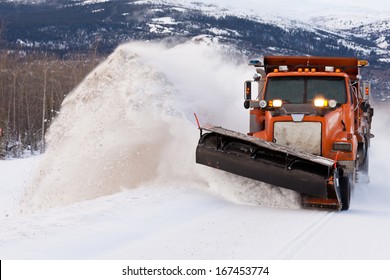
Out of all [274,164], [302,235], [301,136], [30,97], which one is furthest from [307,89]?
[30,97]

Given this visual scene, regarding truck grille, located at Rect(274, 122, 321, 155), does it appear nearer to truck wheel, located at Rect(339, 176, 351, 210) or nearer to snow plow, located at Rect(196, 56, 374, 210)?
snow plow, located at Rect(196, 56, 374, 210)

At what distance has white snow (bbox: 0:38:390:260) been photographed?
20.3ft

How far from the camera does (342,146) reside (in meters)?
9.26

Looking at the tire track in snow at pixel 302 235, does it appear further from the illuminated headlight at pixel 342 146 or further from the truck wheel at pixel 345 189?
the illuminated headlight at pixel 342 146

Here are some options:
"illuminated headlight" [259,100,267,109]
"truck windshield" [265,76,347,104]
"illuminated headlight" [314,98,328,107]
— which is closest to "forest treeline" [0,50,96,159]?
"truck windshield" [265,76,347,104]

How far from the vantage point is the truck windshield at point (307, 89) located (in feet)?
33.2

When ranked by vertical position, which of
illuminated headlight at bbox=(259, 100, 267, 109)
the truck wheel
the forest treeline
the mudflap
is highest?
illuminated headlight at bbox=(259, 100, 267, 109)

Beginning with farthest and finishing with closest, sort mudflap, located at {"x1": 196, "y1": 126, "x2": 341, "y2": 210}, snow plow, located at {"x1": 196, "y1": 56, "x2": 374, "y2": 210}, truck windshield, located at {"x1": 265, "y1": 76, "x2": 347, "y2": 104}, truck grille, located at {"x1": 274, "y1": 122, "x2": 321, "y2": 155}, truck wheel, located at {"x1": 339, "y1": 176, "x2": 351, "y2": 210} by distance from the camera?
1. truck windshield, located at {"x1": 265, "y1": 76, "x2": 347, "y2": 104}
2. truck grille, located at {"x1": 274, "y1": 122, "x2": 321, "y2": 155}
3. truck wheel, located at {"x1": 339, "y1": 176, "x2": 351, "y2": 210}
4. snow plow, located at {"x1": 196, "y1": 56, "x2": 374, "y2": 210}
5. mudflap, located at {"x1": 196, "y1": 126, "x2": 341, "y2": 210}

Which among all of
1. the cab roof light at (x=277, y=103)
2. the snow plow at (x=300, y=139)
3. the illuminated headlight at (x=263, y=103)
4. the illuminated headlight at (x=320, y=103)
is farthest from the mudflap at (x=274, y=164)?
the illuminated headlight at (x=320, y=103)

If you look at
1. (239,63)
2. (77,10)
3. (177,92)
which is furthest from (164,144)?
(77,10)

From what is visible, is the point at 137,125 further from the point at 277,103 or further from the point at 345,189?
the point at 345,189

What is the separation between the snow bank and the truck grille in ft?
3.07
